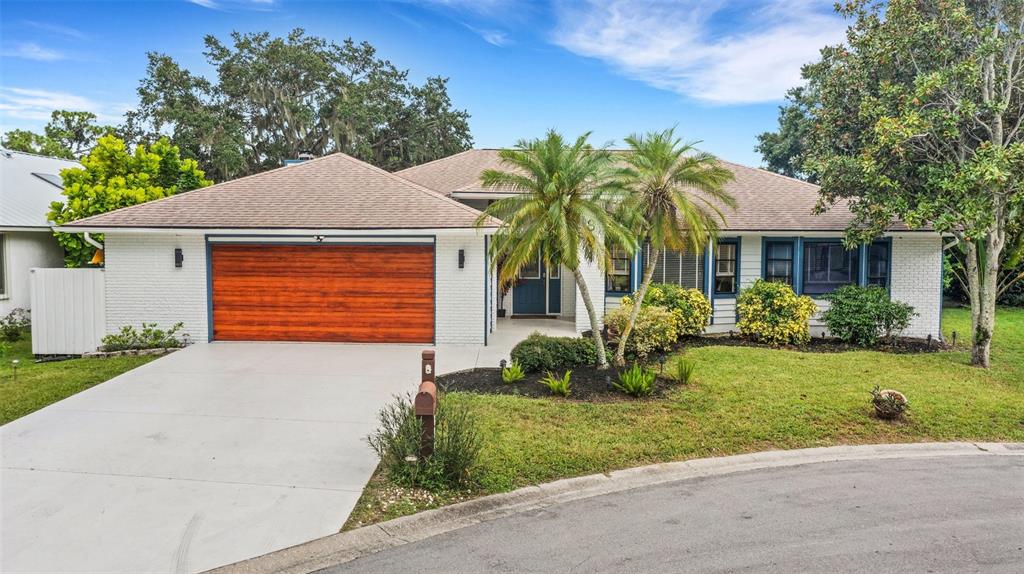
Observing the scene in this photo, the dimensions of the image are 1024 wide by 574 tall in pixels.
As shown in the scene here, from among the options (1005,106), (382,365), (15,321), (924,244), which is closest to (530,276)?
(382,365)

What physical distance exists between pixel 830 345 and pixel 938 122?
189 inches

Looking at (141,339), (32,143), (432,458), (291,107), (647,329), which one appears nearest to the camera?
(432,458)

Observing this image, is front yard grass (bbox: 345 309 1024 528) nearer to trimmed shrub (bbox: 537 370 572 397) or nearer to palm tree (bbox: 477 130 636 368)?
trimmed shrub (bbox: 537 370 572 397)

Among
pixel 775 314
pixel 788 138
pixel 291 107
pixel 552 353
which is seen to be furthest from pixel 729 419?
pixel 291 107

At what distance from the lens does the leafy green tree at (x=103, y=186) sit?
16125mm

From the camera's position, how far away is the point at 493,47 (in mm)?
20062

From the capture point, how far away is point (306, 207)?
1274 cm

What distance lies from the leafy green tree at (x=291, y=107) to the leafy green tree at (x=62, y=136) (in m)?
6.71

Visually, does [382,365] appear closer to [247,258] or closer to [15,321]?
[247,258]

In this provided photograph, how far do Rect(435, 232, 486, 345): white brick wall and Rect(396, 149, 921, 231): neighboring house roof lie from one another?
199 centimetres

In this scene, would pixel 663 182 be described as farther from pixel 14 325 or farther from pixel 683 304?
pixel 14 325

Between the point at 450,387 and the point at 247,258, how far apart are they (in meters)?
5.82

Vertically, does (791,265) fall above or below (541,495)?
above

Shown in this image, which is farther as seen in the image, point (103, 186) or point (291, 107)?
point (291, 107)
